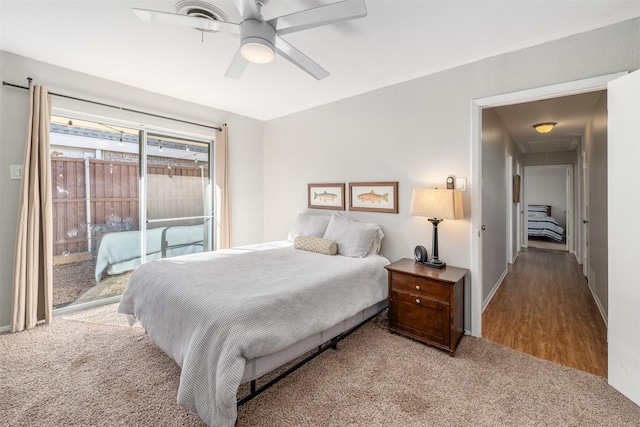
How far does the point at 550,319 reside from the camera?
2953 mm

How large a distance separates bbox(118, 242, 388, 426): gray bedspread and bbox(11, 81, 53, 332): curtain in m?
1.09

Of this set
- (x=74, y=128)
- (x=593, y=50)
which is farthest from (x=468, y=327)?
(x=74, y=128)

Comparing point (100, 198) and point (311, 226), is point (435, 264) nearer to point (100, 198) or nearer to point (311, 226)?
point (311, 226)

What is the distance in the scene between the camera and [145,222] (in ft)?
11.8

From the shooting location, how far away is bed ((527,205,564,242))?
758 cm

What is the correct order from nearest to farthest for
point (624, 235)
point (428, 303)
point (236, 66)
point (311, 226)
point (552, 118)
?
1. point (624, 235)
2. point (236, 66)
3. point (428, 303)
4. point (311, 226)
5. point (552, 118)

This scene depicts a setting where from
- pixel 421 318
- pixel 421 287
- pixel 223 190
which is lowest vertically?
pixel 421 318

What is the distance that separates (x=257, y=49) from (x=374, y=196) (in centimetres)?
205

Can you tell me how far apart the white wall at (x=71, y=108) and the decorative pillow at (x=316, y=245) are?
1.61 m

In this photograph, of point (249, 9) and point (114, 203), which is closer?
point (249, 9)

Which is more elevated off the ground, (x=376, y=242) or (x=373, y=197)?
(x=373, y=197)

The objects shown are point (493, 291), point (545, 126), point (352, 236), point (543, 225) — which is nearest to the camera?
point (352, 236)

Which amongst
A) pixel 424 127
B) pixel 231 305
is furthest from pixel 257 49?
pixel 424 127

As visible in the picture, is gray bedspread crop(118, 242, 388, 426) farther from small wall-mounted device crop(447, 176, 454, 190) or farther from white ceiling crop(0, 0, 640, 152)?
white ceiling crop(0, 0, 640, 152)
